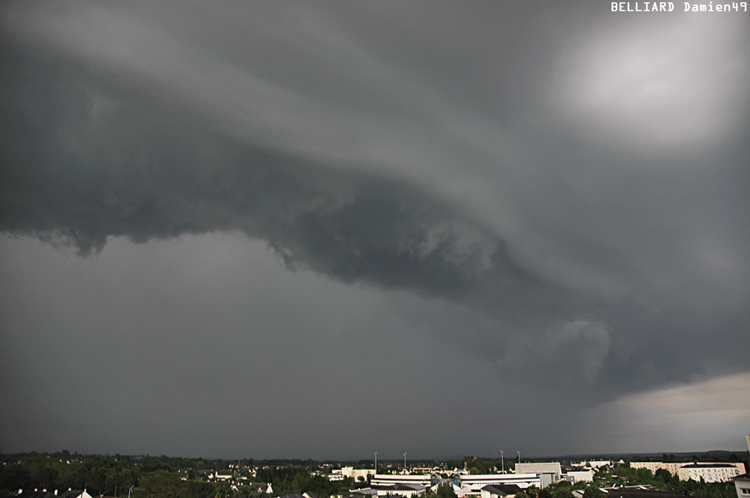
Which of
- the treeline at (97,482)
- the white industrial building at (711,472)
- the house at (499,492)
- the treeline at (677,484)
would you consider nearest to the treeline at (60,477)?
the treeline at (97,482)

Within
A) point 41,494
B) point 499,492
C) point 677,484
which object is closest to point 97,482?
point 41,494

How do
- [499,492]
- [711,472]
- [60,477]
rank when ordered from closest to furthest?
[60,477] → [499,492] → [711,472]

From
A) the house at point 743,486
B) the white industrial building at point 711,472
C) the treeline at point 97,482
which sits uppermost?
the house at point 743,486

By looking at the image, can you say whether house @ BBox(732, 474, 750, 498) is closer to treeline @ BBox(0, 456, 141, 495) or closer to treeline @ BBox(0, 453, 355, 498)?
treeline @ BBox(0, 453, 355, 498)

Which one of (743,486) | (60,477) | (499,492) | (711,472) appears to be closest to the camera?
(743,486)

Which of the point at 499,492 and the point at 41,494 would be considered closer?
the point at 41,494

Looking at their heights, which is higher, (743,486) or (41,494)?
(743,486)

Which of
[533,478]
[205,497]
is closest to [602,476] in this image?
[533,478]

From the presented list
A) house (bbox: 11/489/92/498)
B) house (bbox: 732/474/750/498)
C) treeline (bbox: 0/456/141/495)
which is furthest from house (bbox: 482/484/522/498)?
house (bbox: 11/489/92/498)

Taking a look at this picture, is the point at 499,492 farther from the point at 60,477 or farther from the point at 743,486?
the point at 60,477

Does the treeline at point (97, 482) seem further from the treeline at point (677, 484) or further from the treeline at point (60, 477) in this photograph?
the treeline at point (677, 484)

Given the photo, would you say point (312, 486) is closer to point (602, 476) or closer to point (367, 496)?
point (367, 496)
